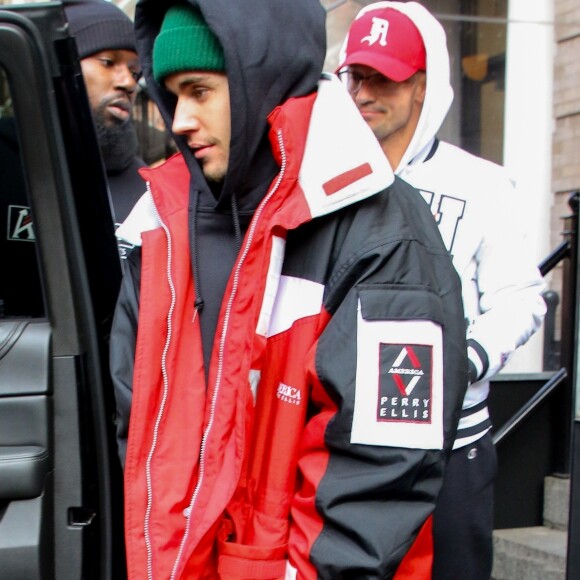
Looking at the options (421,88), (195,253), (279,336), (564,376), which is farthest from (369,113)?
(564,376)

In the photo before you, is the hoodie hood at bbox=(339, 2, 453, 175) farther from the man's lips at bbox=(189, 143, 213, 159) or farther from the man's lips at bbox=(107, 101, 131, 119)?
the man's lips at bbox=(107, 101, 131, 119)

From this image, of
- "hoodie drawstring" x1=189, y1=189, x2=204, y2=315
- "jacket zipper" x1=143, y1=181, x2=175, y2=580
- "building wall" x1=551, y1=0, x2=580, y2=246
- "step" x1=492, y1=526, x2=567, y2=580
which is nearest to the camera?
"jacket zipper" x1=143, y1=181, x2=175, y2=580

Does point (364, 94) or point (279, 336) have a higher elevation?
point (364, 94)

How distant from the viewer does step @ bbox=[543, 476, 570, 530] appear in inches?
149

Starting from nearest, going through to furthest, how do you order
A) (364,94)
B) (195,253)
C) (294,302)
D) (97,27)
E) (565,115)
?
(294,302), (195,253), (364,94), (97,27), (565,115)

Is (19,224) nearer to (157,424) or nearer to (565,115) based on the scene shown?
(157,424)

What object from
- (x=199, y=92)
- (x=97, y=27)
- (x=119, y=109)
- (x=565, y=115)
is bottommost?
(x=199, y=92)

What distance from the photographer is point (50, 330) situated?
5.66ft

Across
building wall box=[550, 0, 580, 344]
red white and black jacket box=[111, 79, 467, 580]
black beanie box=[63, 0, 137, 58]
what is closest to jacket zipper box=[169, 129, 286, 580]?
red white and black jacket box=[111, 79, 467, 580]

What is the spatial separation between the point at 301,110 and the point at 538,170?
4.31 meters

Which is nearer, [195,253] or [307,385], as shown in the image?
[307,385]

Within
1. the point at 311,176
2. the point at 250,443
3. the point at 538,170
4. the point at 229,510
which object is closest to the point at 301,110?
the point at 311,176

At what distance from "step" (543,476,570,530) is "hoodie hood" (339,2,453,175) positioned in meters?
2.07

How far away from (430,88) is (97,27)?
3.40 feet
